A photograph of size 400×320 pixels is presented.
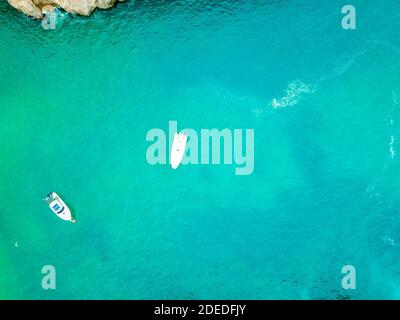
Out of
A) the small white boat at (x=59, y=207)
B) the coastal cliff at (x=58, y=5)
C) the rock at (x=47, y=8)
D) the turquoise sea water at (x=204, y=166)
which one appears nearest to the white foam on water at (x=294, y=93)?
the turquoise sea water at (x=204, y=166)

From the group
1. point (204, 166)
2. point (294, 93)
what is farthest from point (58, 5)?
point (294, 93)

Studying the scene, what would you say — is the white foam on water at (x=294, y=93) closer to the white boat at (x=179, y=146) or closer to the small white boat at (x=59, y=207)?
the white boat at (x=179, y=146)

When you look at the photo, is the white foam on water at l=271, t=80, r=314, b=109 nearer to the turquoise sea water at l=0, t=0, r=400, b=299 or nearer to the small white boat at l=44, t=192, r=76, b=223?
the turquoise sea water at l=0, t=0, r=400, b=299

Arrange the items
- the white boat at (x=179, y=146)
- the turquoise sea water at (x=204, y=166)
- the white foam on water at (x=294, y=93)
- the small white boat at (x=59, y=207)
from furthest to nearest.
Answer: the small white boat at (x=59, y=207) → the white foam on water at (x=294, y=93) → the white boat at (x=179, y=146) → the turquoise sea water at (x=204, y=166)

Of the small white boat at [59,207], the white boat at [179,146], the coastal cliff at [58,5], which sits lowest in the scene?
the small white boat at [59,207]

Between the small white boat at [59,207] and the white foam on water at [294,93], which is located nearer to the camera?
the white foam on water at [294,93]

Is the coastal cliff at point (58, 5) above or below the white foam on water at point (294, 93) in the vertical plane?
above

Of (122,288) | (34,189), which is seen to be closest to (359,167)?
(122,288)
